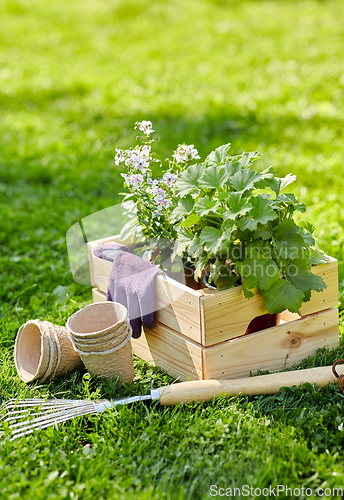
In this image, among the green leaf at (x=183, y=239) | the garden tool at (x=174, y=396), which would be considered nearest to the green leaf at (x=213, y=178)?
the green leaf at (x=183, y=239)

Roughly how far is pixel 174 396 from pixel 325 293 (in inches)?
34.4

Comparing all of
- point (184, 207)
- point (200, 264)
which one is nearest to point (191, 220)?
point (184, 207)

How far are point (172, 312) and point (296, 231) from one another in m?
0.65

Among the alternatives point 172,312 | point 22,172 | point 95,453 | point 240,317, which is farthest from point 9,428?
point 22,172

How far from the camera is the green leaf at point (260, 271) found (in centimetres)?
207

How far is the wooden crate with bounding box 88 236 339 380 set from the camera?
216 cm

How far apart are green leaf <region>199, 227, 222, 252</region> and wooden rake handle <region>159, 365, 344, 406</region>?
1.89 ft

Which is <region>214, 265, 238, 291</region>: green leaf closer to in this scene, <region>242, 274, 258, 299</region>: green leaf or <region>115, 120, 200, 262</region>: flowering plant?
<region>242, 274, 258, 299</region>: green leaf

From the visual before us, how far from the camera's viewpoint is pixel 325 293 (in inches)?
94.7

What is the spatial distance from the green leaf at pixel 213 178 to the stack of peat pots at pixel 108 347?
674mm

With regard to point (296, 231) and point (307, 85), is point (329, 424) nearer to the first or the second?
point (296, 231)

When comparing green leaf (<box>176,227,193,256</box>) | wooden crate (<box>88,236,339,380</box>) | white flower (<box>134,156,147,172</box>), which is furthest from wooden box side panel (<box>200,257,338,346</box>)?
white flower (<box>134,156,147,172</box>)

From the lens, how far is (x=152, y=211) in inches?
94.5

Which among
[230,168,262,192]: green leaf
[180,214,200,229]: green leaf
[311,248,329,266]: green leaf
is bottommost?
[311,248,329,266]: green leaf
